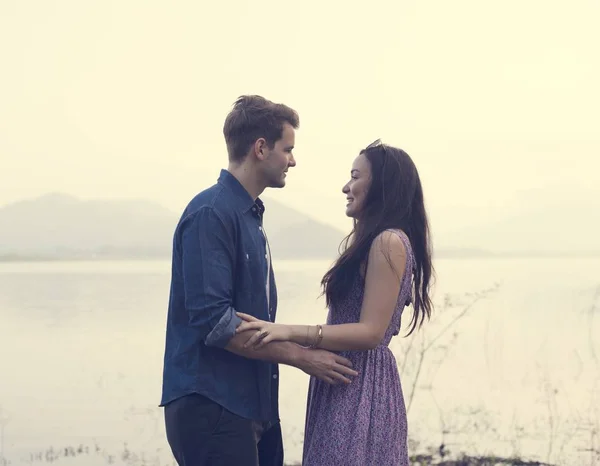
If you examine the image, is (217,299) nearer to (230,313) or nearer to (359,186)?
(230,313)

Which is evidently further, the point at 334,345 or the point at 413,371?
the point at 413,371

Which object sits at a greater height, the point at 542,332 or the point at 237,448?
the point at 542,332

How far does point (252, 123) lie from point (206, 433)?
0.86 metres

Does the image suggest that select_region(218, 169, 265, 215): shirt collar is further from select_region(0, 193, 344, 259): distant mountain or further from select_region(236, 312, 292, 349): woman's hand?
select_region(0, 193, 344, 259): distant mountain

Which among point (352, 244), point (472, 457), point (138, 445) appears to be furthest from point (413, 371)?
point (352, 244)

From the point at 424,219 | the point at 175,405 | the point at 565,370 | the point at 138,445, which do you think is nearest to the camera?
the point at 175,405

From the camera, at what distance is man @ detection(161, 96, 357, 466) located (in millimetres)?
2264

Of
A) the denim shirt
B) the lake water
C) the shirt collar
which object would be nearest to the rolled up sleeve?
the denim shirt

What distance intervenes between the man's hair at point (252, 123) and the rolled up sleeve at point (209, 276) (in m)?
0.25

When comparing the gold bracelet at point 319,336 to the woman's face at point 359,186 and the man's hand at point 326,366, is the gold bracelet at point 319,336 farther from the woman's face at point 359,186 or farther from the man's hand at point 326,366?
the woman's face at point 359,186

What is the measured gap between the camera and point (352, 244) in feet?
7.97

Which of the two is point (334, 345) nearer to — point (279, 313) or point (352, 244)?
point (352, 244)

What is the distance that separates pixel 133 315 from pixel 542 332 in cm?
220

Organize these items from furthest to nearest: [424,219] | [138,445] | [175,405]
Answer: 1. [138,445]
2. [424,219]
3. [175,405]
